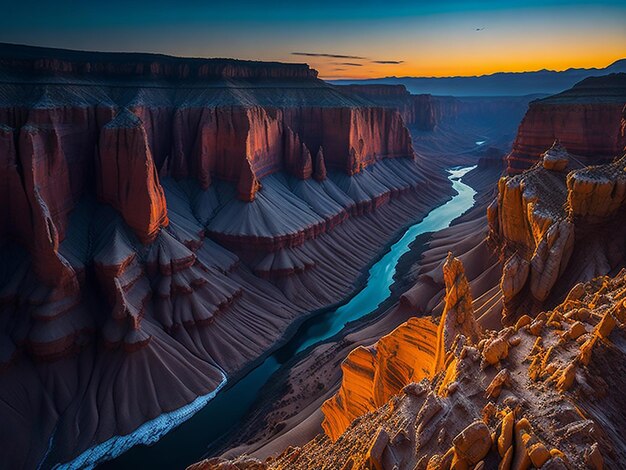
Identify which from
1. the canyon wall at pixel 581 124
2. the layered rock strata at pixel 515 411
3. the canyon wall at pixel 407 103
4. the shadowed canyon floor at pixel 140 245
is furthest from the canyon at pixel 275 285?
the canyon wall at pixel 407 103

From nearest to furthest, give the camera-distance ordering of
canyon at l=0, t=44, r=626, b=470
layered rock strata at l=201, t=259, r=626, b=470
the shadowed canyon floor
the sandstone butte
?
layered rock strata at l=201, t=259, r=626, b=470, canyon at l=0, t=44, r=626, b=470, the shadowed canyon floor, the sandstone butte

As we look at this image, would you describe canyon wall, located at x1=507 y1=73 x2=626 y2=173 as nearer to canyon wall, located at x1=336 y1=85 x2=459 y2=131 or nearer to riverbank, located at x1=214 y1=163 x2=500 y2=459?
riverbank, located at x1=214 y1=163 x2=500 y2=459

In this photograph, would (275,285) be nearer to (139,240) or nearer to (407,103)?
(139,240)

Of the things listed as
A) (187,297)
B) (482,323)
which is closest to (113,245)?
(187,297)

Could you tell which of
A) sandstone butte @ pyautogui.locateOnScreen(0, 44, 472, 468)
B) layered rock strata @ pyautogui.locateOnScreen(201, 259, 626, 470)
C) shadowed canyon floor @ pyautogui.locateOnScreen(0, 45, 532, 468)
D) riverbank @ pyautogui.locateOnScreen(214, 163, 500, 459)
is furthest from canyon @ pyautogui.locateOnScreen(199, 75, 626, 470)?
sandstone butte @ pyautogui.locateOnScreen(0, 44, 472, 468)

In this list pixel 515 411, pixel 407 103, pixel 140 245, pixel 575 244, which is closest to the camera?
pixel 515 411

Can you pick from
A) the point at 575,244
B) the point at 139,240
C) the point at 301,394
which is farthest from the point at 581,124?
the point at 139,240

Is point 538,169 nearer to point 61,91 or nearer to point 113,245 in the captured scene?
point 113,245
